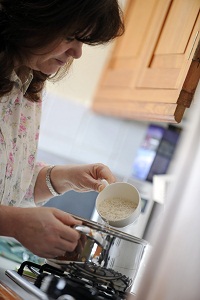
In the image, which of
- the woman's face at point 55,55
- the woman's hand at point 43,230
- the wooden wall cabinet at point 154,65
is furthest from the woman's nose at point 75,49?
the woman's hand at point 43,230

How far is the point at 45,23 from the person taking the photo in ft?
3.90

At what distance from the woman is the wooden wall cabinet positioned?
8.7 inches

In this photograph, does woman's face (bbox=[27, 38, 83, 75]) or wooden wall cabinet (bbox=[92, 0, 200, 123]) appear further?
wooden wall cabinet (bbox=[92, 0, 200, 123])

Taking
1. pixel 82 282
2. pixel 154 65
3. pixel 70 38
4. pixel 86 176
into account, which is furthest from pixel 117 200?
pixel 154 65

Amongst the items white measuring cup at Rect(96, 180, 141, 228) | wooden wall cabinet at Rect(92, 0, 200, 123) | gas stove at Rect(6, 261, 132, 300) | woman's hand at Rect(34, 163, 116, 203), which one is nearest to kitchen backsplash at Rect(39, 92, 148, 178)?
wooden wall cabinet at Rect(92, 0, 200, 123)

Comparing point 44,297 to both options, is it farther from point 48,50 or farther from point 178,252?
point 48,50

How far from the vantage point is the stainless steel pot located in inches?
42.2

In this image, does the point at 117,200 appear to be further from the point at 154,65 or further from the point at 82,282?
the point at 154,65

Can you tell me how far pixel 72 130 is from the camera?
3.47 m

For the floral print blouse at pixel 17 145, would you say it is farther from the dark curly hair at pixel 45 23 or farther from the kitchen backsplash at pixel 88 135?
the kitchen backsplash at pixel 88 135

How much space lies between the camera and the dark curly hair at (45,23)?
1188 millimetres

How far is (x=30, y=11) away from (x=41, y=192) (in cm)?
56

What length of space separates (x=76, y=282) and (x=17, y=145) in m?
0.46

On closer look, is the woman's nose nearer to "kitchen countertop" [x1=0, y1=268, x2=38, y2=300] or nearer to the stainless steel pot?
the stainless steel pot
